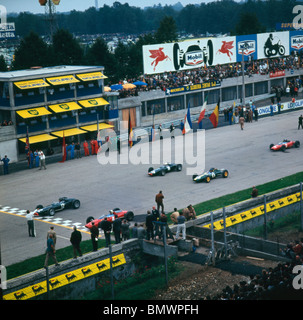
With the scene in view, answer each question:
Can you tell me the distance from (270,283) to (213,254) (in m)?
4.62

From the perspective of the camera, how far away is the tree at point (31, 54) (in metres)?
68.3

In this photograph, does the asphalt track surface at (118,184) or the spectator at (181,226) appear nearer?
the spectator at (181,226)

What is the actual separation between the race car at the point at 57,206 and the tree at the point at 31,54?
41.6m

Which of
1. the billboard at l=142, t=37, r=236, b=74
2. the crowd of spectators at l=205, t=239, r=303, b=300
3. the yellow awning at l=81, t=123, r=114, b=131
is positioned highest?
the billboard at l=142, t=37, r=236, b=74

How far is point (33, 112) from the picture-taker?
4350cm

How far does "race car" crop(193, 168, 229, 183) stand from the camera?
33.5 meters

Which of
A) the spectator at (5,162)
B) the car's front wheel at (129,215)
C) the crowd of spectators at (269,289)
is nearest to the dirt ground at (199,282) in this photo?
the crowd of spectators at (269,289)

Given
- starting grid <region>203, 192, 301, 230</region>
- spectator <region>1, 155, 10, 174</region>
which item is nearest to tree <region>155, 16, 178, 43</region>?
spectator <region>1, 155, 10, 174</region>

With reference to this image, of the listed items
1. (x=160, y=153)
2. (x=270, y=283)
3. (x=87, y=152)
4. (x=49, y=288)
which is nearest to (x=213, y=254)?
(x=270, y=283)

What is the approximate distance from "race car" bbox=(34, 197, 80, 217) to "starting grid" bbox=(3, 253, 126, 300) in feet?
29.4

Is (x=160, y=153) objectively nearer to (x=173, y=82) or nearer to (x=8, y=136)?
(x=8, y=136)

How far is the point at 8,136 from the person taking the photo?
1662 inches

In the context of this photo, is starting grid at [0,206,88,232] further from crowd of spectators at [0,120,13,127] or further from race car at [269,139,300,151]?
race car at [269,139,300,151]

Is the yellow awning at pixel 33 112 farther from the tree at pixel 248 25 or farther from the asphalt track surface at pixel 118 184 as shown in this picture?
the tree at pixel 248 25
